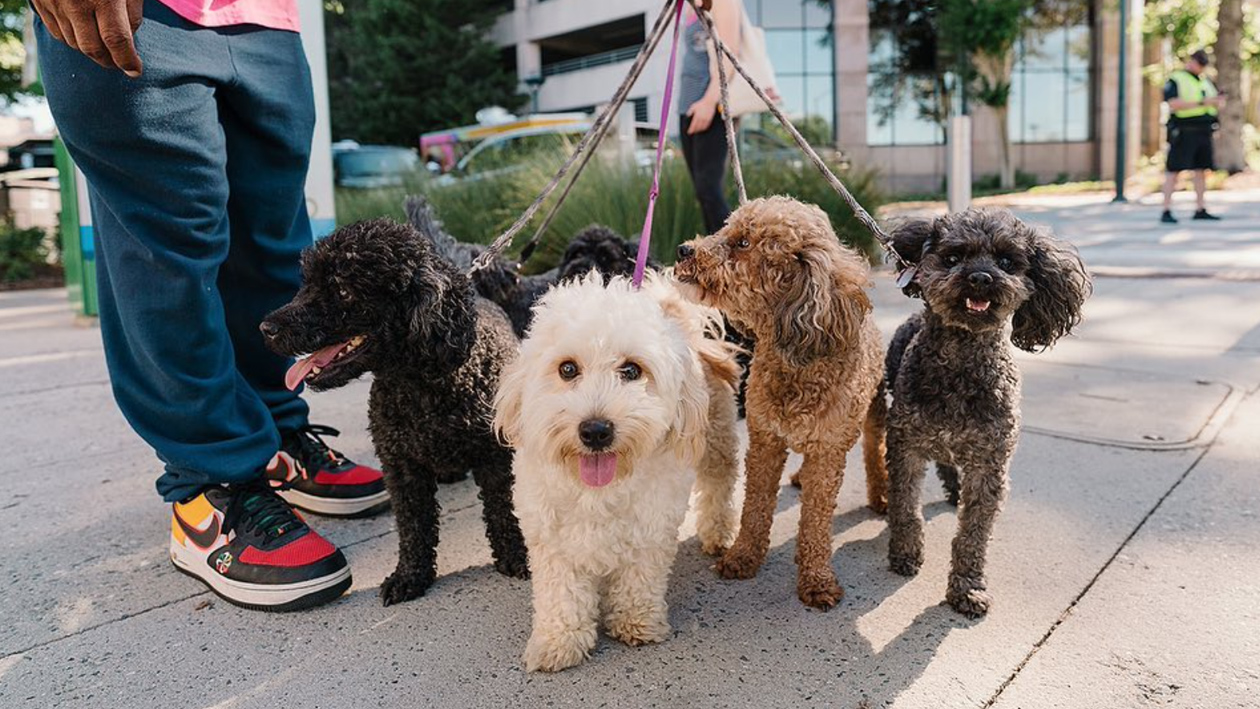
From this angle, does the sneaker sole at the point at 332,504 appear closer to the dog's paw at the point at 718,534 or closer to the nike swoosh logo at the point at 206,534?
the nike swoosh logo at the point at 206,534

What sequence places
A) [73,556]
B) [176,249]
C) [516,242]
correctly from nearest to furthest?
[176,249]
[73,556]
[516,242]

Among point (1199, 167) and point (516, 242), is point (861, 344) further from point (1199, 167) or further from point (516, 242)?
point (1199, 167)

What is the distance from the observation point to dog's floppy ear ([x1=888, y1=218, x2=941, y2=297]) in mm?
2695

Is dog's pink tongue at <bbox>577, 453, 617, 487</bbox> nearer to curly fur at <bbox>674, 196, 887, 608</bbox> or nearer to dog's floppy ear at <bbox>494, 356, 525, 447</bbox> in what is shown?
dog's floppy ear at <bbox>494, 356, 525, 447</bbox>

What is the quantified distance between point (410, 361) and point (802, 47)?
99.1 feet

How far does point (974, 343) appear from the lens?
2604 millimetres

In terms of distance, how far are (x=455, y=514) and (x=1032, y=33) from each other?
1313 inches

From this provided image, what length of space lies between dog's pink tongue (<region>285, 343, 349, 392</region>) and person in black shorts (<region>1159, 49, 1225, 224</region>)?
14.0 meters

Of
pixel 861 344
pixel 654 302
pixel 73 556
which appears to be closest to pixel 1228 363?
pixel 861 344

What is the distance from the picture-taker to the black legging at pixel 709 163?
541 cm

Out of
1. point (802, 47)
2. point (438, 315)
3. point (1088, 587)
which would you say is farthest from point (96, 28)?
point (802, 47)

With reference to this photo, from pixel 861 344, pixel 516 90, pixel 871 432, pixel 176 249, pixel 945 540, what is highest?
pixel 516 90

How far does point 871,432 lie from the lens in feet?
10.5

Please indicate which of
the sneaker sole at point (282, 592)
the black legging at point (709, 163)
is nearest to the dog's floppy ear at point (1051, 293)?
the sneaker sole at point (282, 592)
